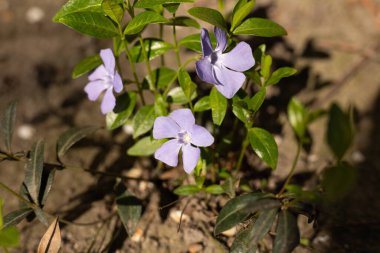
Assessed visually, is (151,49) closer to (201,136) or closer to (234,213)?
(201,136)

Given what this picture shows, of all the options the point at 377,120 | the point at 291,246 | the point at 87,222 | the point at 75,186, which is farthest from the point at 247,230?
the point at 377,120

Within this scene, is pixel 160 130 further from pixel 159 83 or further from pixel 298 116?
pixel 298 116

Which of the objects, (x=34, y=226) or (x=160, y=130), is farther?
(x=34, y=226)

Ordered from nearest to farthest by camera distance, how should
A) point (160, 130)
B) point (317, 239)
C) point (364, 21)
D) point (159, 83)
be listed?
point (160, 130) → point (159, 83) → point (317, 239) → point (364, 21)

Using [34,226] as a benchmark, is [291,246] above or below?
above

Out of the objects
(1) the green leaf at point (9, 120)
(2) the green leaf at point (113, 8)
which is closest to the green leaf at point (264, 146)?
(2) the green leaf at point (113, 8)

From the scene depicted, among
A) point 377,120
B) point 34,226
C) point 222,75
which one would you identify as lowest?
point 34,226

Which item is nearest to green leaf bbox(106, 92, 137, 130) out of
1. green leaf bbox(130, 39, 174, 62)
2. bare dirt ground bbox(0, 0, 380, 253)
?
green leaf bbox(130, 39, 174, 62)
